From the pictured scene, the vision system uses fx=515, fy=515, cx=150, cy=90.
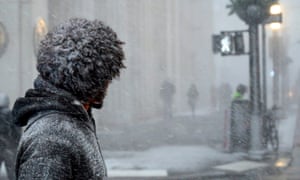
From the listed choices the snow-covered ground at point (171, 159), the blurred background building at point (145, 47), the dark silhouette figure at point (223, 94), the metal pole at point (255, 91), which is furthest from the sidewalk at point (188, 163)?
the dark silhouette figure at point (223, 94)

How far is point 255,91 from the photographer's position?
9.91m

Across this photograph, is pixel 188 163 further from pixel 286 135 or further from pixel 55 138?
pixel 55 138

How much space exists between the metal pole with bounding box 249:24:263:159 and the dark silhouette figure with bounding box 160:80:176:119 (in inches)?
317

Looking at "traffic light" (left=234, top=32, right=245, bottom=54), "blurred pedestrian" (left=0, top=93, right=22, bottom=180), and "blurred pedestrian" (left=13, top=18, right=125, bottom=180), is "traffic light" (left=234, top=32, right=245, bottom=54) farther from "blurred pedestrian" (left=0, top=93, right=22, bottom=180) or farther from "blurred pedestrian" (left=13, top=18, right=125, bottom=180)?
"blurred pedestrian" (left=13, top=18, right=125, bottom=180)

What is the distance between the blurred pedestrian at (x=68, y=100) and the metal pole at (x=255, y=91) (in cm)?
843

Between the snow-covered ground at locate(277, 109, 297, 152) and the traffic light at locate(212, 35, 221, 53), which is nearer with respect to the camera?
the traffic light at locate(212, 35, 221, 53)

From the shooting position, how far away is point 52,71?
1585 mm

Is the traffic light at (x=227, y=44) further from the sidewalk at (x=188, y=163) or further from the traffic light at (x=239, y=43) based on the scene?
the sidewalk at (x=188, y=163)

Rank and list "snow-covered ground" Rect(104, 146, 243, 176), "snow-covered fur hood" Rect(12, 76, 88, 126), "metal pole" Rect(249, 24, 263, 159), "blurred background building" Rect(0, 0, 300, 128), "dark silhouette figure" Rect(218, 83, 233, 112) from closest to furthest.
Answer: "snow-covered fur hood" Rect(12, 76, 88, 126) < "snow-covered ground" Rect(104, 146, 243, 176) < "metal pole" Rect(249, 24, 263, 159) < "blurred background building" Rect(0, 0, 300, 128) < "dark silhouette figure" Rect(218, 83, 233, 112)

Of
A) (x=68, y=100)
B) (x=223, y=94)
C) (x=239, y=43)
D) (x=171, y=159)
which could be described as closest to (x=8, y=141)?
(x=171, y=159)

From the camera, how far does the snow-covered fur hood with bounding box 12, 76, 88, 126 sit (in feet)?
5.14

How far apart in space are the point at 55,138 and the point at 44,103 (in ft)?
0.50

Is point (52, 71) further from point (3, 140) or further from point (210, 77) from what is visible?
point (210, 77)

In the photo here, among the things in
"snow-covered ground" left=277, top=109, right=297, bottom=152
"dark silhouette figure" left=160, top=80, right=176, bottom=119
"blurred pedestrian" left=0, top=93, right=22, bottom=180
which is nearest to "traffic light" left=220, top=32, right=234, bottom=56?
"snow-covered ground" left=277, top=109, right=297, bottom=152
